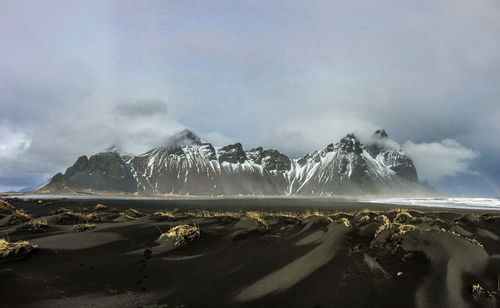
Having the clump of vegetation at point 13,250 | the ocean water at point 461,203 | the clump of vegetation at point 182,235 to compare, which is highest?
the ocean water at point 461,203

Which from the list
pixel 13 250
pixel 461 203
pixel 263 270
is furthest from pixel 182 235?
pixel 461 203

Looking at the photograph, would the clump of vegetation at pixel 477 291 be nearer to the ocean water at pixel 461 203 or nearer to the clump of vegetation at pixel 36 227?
the clump of vegetation at pixel 36 227

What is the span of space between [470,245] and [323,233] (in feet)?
22.9

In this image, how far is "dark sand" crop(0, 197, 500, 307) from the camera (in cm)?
873

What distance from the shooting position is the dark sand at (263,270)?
28.6 feet

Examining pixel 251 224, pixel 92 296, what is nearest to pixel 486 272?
pixel 251 224

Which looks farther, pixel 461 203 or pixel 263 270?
pixel 461 203

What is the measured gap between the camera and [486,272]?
1004 centimetres

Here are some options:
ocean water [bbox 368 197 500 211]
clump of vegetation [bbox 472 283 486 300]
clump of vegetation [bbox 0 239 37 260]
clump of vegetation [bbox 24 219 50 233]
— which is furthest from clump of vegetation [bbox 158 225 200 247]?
ocean water [bbox 368 197 500 211]

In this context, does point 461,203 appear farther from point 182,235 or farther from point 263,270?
point 182,235

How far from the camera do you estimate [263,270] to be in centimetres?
1147

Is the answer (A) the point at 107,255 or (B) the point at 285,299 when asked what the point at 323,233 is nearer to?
(B) the point at 285,299

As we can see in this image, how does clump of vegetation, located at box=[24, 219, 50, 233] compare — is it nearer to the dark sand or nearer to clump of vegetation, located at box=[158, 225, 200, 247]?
the dark sand

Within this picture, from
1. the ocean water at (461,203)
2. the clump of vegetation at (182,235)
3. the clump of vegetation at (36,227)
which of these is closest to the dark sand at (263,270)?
the clump of vegetation at (182,235)
